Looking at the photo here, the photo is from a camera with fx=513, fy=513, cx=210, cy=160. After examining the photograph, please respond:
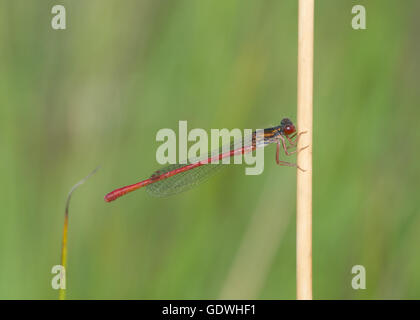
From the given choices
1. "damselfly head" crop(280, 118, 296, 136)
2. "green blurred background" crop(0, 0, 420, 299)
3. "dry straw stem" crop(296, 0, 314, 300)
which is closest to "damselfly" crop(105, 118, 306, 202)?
"damselfly head" crop(280, 118, 296, 136)

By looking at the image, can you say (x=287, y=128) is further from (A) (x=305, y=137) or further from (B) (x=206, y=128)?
(A) (x=305, y=137)

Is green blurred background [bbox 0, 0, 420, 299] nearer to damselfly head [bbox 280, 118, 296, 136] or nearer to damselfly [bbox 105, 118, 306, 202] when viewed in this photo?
damselfly [bbox 105, 118, 306, 202]

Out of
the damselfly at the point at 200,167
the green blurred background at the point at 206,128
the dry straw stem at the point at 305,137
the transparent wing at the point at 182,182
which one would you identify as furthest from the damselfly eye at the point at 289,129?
the dry straw stem at the point at 305,137
